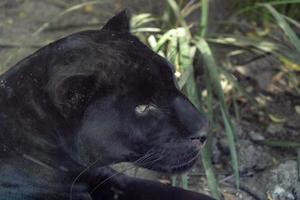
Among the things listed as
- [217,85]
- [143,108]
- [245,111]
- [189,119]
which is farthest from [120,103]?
[245,111]

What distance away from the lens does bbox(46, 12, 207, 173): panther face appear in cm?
232

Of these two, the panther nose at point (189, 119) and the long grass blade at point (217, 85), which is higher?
the panther nose at point (189, 119)

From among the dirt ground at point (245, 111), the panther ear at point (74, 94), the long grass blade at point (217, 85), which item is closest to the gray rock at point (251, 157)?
the dirt ground at point (245, 111)

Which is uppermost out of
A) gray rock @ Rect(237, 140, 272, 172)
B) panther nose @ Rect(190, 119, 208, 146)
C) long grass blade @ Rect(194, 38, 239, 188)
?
panther nose @ Rect(190, 119, 208, 146)

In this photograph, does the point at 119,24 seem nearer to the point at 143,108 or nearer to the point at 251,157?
the point at 143,108

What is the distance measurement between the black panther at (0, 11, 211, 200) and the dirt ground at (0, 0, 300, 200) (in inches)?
32.3

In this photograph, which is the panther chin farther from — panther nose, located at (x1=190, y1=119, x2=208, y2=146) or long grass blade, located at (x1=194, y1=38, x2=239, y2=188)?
long grass blade, located at (x1=194, y1=38, x2=239, y2=188)

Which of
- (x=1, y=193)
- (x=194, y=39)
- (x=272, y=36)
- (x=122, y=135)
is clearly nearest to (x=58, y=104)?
(x=122, y=135)

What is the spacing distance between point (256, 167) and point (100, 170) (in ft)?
3.66

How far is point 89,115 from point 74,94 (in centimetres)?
11

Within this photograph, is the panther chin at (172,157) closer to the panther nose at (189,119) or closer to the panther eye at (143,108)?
the panther nose at (189,119)

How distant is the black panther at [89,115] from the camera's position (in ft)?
7.69

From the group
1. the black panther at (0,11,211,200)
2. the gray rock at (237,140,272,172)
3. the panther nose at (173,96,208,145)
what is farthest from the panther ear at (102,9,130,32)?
the gray rock at (237,140,272,172)

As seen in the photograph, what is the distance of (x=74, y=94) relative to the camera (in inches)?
89.4
